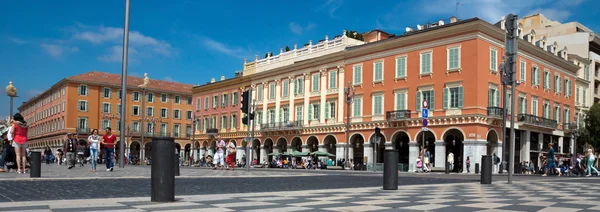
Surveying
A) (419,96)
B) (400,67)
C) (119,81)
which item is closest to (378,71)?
(400,67)

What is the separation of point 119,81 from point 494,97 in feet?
224

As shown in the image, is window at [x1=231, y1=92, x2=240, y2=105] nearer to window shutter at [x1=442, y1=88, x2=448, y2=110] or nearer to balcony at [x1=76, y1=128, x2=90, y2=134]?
window shutter at [x1=442, y1=88, x2=448, y2=110]

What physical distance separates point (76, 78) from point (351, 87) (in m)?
53.0

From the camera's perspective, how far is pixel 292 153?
1983 inches

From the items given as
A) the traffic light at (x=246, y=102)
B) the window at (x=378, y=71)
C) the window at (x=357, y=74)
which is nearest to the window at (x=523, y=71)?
the window at (x=378, y=71)

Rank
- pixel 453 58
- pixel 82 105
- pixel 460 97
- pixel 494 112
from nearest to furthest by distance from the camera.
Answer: pixel 494 112
pixel 460 97
pixel 453 58
pixel 82 105

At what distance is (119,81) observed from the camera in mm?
93062

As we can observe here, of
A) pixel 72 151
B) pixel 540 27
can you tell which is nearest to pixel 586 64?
pixel 540 27

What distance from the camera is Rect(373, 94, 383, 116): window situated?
45.7m

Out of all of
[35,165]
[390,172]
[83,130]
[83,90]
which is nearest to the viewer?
[390,172]

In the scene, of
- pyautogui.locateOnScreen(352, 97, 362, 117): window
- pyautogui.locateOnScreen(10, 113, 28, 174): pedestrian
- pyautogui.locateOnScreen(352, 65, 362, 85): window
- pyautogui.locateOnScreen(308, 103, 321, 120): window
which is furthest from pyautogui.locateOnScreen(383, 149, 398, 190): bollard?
pyautogui.locateOnScreen(308, 103, 321, 120): window

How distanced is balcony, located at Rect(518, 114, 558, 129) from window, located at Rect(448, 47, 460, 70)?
7.11 m

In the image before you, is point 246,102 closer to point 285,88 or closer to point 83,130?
point 285,88

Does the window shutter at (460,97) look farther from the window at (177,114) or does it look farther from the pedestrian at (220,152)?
the window at (177,114)
